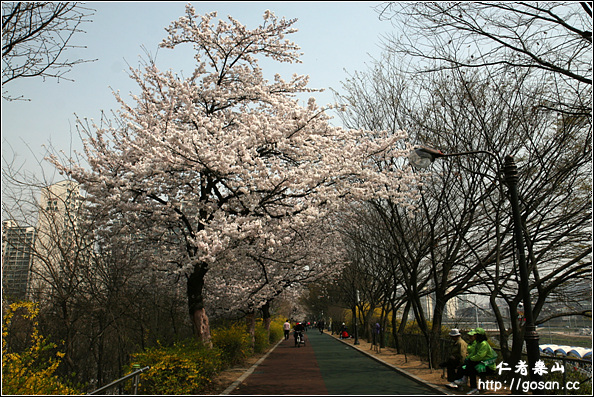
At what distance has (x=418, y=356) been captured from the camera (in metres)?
19.6

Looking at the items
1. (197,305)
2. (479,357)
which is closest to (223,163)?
(197,305)

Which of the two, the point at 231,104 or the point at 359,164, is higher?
the point at 231,104

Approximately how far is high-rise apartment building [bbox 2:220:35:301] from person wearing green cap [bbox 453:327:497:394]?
11638 millimetres

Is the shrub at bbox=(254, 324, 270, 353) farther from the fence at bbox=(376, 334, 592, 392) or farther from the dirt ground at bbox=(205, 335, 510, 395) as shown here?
the fence at bbox=(376, 334, 592, 392)

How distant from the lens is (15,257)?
15461 millimetres

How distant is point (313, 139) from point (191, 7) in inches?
235

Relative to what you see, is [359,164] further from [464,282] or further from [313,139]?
[464,282]

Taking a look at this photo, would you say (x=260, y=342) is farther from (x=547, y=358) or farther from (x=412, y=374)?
(x=547, y=358)

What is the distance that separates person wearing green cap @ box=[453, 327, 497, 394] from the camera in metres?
10.1

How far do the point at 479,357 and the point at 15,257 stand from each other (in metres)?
15.6

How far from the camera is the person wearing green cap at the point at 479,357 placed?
33.0ft

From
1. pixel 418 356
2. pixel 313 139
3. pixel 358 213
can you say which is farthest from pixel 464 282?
pixel 313 139

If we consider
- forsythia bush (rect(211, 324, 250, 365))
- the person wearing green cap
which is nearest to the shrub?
forsythia bush (rect(211, 324, 250, 365))

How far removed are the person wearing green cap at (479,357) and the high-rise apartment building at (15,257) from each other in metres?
11.6
